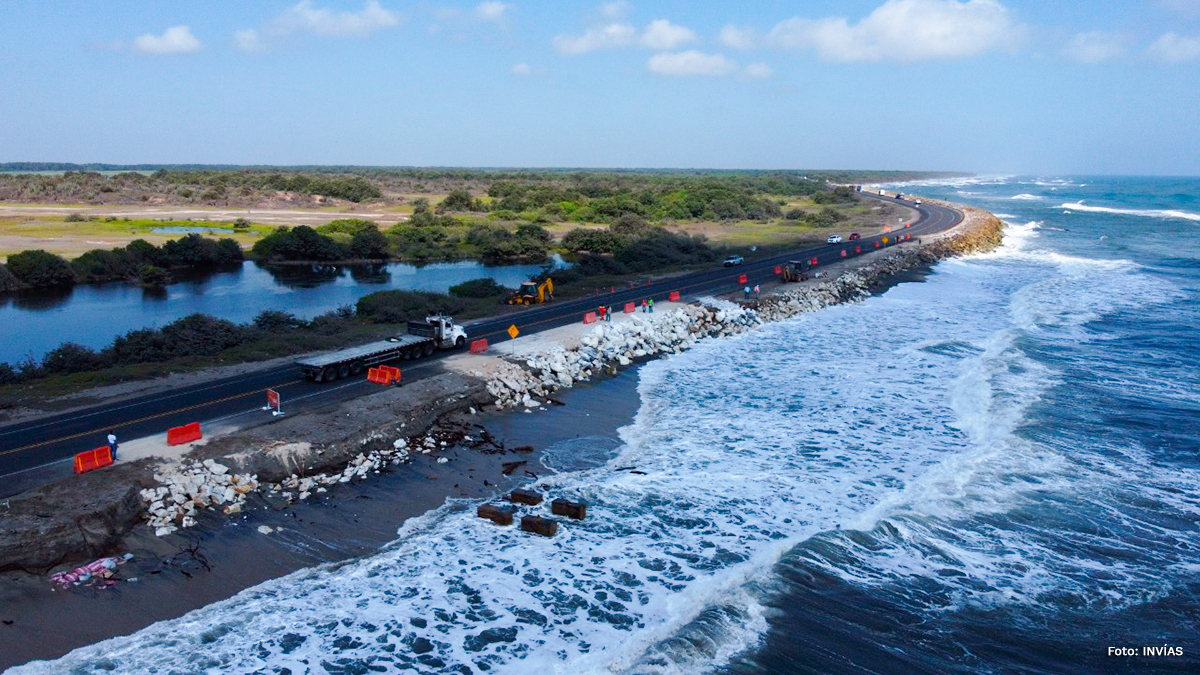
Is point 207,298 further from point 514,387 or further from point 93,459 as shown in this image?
point 93,459

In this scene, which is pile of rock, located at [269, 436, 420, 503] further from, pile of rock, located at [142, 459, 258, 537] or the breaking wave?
the breaking wave

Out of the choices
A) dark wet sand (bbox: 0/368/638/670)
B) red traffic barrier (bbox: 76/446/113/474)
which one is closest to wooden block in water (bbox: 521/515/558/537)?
dark wet sand (bbox: 0/368/638/670)

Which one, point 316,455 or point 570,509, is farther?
point 316,455

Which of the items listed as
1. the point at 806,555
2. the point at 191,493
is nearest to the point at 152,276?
the point at 191,493

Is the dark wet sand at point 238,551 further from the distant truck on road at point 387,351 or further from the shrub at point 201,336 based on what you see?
the shrub at point 201,336

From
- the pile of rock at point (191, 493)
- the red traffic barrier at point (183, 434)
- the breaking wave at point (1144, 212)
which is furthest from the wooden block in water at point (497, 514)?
the breaking wave at point (1144, 212)

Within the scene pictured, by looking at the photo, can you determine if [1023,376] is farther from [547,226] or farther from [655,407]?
[547,226]

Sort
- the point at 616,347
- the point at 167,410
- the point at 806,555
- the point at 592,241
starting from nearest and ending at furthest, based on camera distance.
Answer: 1. the point at 806,555
2. the point at 167,410
3. the point at 616,347
4. the point at 592,241
